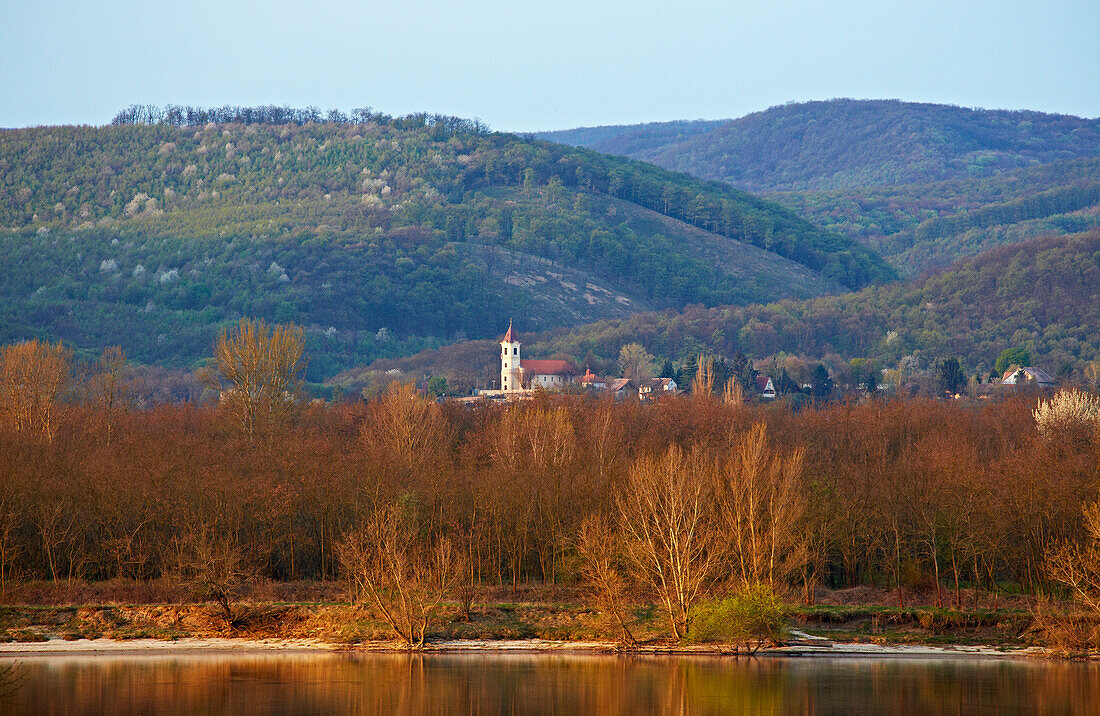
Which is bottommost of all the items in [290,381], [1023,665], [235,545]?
[1023,665]

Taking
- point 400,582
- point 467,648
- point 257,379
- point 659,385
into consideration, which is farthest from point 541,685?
point 659,385

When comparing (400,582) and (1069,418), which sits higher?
(1069,418)

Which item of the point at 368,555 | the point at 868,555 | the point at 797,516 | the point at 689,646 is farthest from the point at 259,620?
the point at 868,555

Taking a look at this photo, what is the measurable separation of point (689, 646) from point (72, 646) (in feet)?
81.5

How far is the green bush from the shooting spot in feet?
157

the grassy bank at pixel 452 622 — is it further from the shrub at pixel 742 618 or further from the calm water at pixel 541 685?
the calm water at pixel 541 685

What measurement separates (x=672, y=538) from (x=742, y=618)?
4133 mm

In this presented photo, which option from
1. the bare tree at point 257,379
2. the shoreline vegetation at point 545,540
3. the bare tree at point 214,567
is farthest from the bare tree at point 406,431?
the bare tree at point 214,567

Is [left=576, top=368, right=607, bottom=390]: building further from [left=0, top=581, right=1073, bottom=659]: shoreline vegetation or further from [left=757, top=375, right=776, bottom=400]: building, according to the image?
[left=0, top=581, right=1073, bottom=659]: shoreline vegetation

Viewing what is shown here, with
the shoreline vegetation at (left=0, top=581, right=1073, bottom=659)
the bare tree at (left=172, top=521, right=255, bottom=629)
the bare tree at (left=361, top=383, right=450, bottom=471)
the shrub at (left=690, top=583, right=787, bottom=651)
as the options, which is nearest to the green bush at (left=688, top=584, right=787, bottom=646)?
the shrub at (left=690, top=583, right=787, bottom=651)

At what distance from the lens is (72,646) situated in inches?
1939

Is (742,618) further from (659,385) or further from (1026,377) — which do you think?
(1026,377)

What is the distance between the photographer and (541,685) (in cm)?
4231

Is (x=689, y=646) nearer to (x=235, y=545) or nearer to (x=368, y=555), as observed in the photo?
(x=368, y=555)
